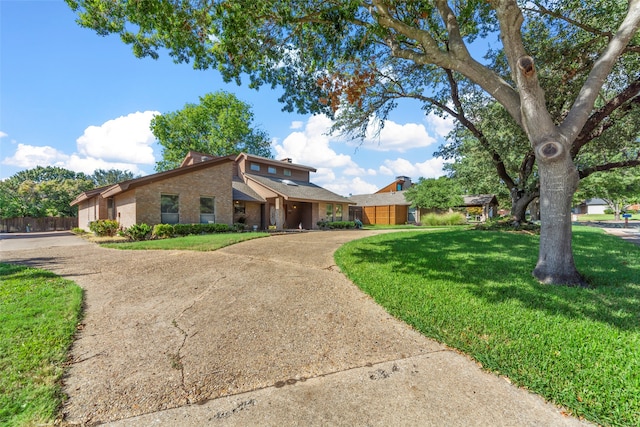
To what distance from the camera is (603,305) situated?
3.92m

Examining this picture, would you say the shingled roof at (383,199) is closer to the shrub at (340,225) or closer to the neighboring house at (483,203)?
the neighboring house at (483,203)

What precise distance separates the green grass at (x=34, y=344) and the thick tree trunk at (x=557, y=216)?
6886mm

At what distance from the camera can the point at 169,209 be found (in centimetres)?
1425

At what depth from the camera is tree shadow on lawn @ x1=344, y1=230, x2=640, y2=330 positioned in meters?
3.88

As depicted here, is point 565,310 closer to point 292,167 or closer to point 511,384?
point 511,384

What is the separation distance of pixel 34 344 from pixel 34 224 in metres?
32.3

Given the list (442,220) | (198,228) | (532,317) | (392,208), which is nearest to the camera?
(532,317)

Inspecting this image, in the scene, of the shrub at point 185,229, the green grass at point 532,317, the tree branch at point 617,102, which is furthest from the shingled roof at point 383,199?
the green grass at point 532,317

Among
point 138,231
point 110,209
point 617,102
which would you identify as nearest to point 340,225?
point 138,231

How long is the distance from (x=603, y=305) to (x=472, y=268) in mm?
2199

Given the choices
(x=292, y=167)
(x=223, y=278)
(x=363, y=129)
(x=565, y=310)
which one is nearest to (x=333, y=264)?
(x=223, y=278)

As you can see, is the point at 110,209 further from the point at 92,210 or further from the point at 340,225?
the point at 340,225

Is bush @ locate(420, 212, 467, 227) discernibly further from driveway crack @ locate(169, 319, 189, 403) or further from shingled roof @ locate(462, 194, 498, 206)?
driveway crack @ locate(169, 319, 189, 403)

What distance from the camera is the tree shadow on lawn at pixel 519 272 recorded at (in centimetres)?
388
